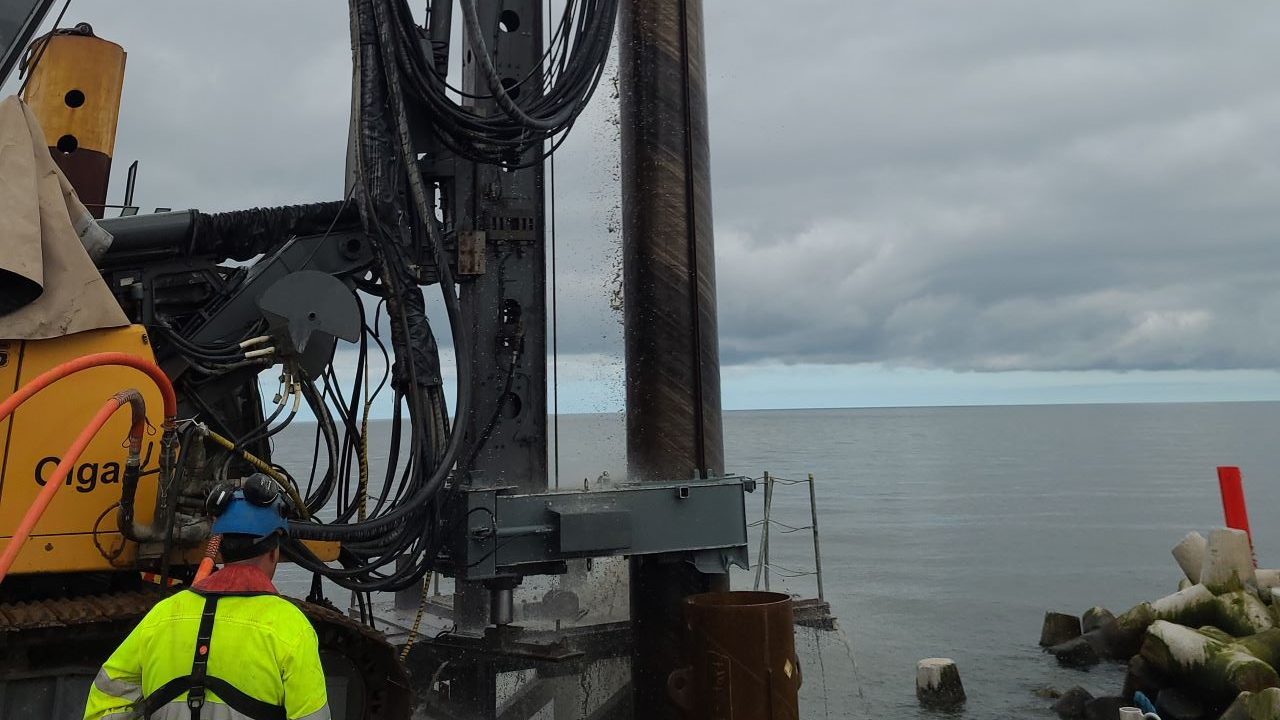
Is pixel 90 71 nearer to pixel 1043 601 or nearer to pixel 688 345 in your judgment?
pixel 688 345

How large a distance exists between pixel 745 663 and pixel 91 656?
3903 millimetres

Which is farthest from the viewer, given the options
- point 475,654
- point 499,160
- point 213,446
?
point 475,654

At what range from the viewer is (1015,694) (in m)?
15.0

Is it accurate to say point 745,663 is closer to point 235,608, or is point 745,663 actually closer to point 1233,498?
point 235,608

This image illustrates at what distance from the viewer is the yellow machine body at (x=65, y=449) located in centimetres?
445

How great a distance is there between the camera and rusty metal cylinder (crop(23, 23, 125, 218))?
21.5ft

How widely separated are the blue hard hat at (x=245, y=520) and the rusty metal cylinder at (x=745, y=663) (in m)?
4.29

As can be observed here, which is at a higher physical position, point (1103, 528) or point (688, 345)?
point (688, 345)

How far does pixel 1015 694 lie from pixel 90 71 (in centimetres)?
1404

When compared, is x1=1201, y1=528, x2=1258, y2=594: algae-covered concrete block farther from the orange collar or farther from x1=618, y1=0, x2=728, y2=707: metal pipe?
the orange collar

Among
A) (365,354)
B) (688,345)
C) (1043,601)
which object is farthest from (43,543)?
(1043,601)

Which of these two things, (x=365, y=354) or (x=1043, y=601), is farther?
(x=1043, y=601)

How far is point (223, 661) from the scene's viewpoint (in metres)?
2.74

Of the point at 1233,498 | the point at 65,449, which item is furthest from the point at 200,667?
the point at 1233,498
